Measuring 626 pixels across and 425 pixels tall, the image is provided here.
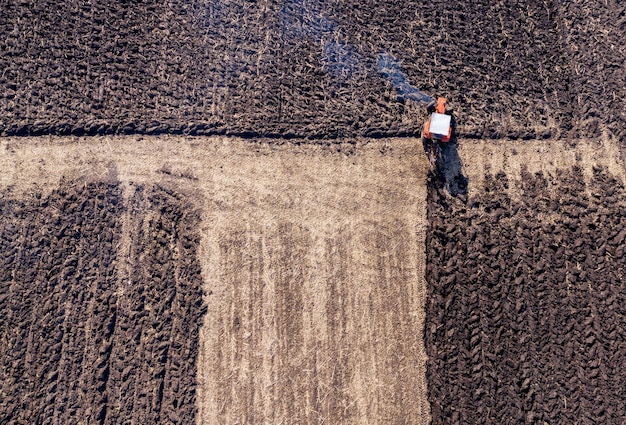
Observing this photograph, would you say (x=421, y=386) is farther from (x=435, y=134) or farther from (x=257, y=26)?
(x=257, y=26)

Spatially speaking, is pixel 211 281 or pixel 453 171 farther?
pixel 453 171

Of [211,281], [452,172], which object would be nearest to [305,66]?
[452,172]

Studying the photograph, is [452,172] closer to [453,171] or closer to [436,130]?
[453,171]

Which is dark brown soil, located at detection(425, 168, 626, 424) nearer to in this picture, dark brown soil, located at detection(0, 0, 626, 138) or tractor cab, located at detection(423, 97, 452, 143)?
tractor cab, located at detection(423, 97, 452, 143)

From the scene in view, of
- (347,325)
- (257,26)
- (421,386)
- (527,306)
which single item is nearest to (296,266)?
(347,325)

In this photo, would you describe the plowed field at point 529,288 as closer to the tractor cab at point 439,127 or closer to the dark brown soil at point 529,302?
the dark brown soil at point 529,302

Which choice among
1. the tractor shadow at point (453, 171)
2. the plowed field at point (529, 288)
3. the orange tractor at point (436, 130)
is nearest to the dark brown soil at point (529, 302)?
the plowed field at point (529, 288)

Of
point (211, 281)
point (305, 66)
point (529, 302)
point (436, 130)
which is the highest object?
point (305, 66)
